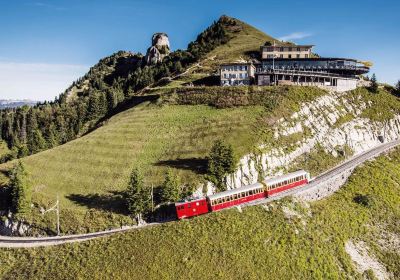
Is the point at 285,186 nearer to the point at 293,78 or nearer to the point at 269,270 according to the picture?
the point at 269,270

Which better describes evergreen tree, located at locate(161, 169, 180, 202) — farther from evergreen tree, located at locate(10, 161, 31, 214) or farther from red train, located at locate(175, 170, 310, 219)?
evergreen tree, located at locate(10, 161, 31, 214)

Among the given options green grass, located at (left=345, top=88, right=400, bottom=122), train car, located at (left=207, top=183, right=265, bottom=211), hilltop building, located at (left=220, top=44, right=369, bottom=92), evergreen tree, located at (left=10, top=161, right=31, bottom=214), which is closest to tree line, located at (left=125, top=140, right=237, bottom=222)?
train car, located at (left=207, top=183, right=265, bottom=211)

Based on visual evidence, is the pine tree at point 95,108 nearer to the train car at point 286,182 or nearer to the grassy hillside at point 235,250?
the grassy hillside at point 235,250

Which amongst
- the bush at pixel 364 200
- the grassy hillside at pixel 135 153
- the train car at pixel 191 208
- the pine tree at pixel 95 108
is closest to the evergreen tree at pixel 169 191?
the train car at pixel 191 208

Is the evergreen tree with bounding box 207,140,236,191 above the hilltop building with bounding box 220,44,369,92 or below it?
below

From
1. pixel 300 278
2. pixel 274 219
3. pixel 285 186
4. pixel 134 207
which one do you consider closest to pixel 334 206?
pixel 285 186

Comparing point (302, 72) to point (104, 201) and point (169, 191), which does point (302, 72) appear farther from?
point (104, 201)
